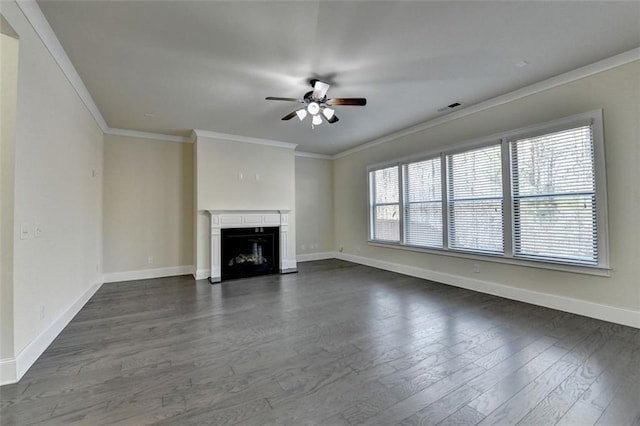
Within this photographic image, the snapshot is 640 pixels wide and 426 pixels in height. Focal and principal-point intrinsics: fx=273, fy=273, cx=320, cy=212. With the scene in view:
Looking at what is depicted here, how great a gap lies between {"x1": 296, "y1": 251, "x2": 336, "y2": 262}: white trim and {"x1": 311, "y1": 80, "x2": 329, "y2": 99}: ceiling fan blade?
14.4ft

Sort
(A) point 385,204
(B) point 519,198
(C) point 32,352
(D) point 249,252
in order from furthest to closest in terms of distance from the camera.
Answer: (A) point 385,204 → (D) point 249,252 → (B) point 519,198 → (C) point 32,352

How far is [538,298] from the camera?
353 cm

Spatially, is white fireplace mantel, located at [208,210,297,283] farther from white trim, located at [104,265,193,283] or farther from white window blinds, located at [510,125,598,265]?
white window blinds, located at [510,125,598,265]

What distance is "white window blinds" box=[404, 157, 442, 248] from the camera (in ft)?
16.0

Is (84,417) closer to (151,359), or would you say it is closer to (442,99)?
(151,359)

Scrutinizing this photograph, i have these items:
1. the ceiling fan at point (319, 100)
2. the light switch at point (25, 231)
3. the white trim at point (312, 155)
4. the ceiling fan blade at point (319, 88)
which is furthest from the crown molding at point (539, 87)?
the light switch at point (25, 231)

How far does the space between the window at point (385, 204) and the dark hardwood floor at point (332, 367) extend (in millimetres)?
2278

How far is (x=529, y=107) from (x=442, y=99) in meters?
1.09

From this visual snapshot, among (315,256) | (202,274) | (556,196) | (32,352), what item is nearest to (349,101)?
(556,196)

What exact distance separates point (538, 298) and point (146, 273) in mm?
6406

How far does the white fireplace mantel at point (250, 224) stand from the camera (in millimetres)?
5117

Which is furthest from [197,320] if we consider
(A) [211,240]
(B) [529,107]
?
(B) [529,107]

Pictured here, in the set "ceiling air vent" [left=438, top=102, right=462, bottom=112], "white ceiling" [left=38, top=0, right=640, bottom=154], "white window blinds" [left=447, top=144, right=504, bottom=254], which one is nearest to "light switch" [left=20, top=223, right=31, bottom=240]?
"white ceiling" [left=38, top=0, right=640, bottom=154]

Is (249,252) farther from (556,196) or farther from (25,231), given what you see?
(556,196)
